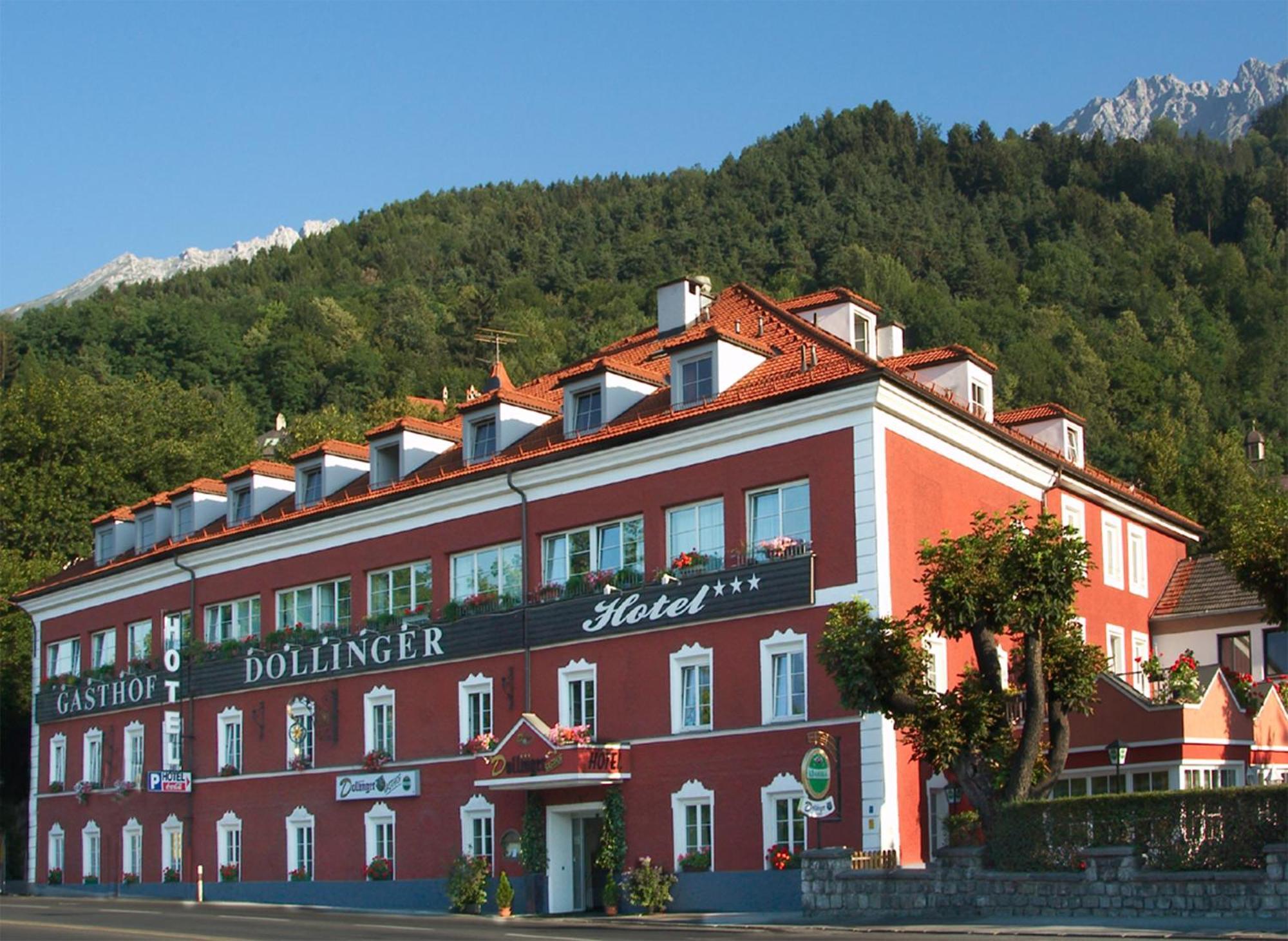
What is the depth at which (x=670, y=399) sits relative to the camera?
38.0m

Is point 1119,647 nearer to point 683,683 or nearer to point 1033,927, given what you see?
point 683,683

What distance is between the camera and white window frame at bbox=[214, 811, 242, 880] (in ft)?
150

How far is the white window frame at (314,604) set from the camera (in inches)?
1730

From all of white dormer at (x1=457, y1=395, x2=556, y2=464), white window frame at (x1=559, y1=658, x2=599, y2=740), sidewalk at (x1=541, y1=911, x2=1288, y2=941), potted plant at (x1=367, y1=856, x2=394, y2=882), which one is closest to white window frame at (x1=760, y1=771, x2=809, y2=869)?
sidewalk at (x1=541, y1=911, x2=1288, y2=941)

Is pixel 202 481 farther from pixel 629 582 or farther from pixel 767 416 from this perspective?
pixel 767 416

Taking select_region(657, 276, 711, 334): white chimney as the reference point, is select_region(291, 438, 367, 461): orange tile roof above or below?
below

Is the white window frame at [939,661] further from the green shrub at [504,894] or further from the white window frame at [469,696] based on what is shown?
the white window frame at [469,696]

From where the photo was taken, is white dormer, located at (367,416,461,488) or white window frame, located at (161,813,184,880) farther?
white window frame, located at (161,813,184,880)

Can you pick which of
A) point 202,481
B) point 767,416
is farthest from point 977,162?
point 767,416

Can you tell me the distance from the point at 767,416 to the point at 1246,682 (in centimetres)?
1307

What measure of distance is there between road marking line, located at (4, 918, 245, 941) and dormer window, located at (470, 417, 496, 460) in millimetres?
15002

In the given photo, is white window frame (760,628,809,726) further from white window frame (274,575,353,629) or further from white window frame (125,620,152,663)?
white window frame (125,620,152,663)

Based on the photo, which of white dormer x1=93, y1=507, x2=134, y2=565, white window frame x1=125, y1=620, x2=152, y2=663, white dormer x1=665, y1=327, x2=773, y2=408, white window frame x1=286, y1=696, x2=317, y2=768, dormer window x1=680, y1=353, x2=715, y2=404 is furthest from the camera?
white dormer x1=93, y1=507, x2=134, y2=565

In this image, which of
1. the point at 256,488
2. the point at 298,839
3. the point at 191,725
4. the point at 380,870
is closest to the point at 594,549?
the point at 380,870
